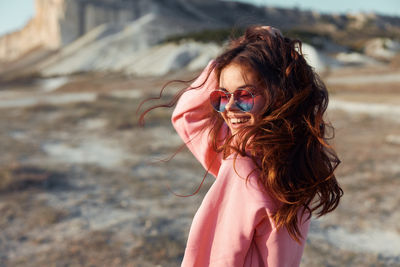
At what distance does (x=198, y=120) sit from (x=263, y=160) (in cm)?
44

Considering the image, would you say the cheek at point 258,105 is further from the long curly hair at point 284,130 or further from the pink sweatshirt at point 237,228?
the pink sweatshirt at point 237,228

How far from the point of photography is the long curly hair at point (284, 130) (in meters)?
1.22

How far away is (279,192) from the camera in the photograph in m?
1.19

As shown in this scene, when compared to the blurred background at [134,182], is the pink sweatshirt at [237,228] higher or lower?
higher

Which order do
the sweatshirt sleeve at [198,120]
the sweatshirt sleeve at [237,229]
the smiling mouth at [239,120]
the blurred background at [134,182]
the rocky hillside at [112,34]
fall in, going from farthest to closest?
1. the rocky hillside at [112,34]
2. the blurred background at [134,182]
3. the sweatshirt sleeve at [198,120]
4. the smiling mouth at [239,120]
5. the sweatshirt sleeve at [237,229]

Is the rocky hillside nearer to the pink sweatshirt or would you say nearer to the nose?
the nose

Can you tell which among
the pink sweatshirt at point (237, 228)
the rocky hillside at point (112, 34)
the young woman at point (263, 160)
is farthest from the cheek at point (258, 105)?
the rocky hillside at point (112, 34)

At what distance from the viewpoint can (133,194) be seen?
17.1ft

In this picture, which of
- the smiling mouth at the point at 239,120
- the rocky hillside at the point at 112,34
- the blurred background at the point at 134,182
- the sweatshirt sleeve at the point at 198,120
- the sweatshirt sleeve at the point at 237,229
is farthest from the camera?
the rocky hillside at the point at 112,34

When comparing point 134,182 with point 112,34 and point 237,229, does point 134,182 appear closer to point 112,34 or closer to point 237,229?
point 237,229

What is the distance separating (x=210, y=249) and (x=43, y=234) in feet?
10.8

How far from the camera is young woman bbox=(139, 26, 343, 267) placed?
120cm

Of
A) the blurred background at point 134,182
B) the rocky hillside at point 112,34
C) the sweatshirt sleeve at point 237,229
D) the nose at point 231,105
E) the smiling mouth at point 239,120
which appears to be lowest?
the rocky hillside at point 112,34

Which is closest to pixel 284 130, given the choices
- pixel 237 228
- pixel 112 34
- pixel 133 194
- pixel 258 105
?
pixel 258 105
